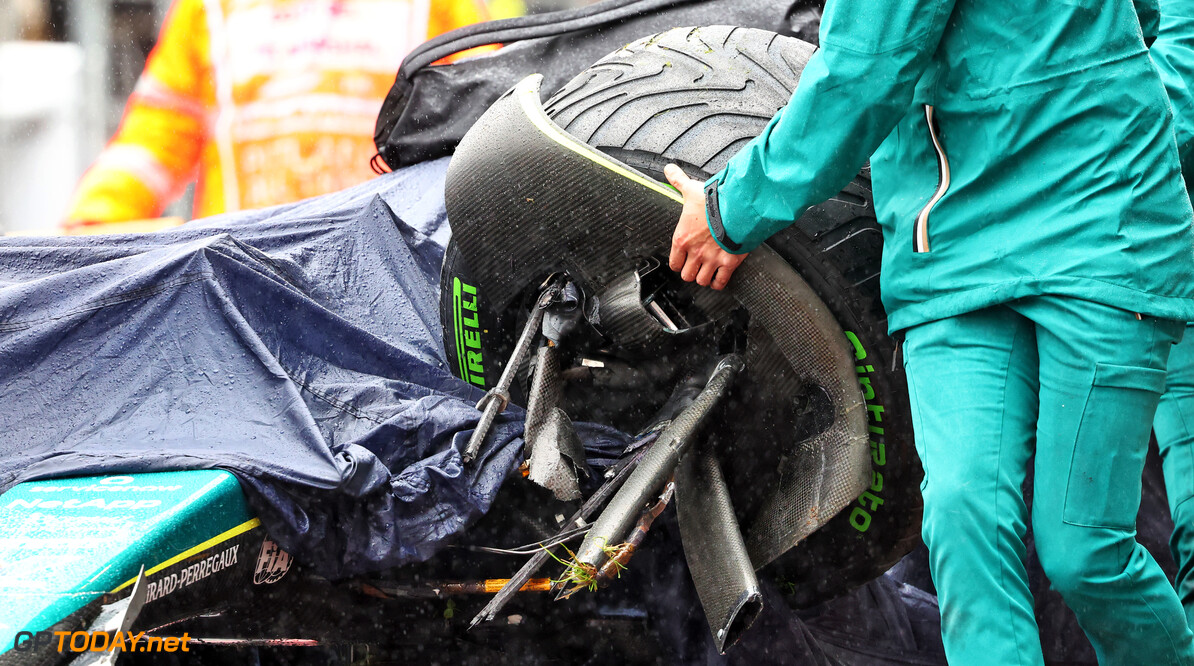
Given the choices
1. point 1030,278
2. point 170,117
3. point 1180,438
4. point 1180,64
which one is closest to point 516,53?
point 1180,64

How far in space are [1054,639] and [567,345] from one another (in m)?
1.39

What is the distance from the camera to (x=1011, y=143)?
5.58 feet

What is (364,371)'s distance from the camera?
229 cm

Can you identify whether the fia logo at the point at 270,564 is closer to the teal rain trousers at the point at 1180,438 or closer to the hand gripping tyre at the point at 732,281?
the hand gripping tyre at the point at 732,281

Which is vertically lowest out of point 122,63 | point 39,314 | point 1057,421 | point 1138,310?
point 122,63

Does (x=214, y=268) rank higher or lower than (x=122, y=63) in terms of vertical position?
higher

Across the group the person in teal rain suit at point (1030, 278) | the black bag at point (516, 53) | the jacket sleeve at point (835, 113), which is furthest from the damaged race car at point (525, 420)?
the black bag at point (516, 53)

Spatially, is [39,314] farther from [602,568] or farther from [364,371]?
[602,568]

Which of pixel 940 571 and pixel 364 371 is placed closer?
pixel 940 571

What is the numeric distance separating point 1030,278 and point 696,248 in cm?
55

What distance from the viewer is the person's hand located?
192 cm

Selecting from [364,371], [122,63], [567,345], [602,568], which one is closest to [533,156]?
[567,345]

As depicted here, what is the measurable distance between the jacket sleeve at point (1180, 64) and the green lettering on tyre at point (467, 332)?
1433mm

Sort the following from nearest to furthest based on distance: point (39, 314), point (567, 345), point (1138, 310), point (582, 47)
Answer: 1. point (1138, 310)
2. point (39, 314)
3. point (567, 345)
4. point (582, 47)
